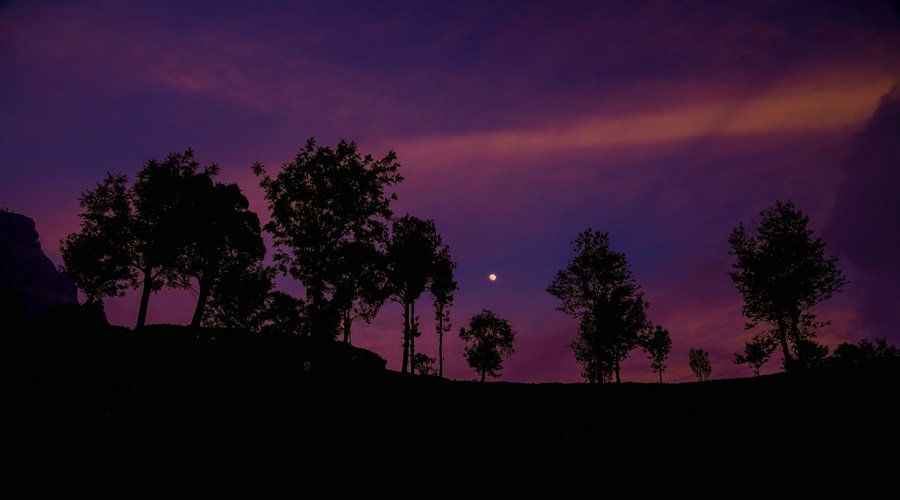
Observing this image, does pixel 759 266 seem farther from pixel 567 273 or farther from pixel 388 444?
pixel 388 444

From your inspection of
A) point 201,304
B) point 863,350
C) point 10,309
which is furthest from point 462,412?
point 863,350

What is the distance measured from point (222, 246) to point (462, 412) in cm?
3969

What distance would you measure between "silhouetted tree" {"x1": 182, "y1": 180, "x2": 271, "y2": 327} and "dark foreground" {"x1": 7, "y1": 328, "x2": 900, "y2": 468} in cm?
2218

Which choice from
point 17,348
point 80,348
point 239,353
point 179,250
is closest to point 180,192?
point 179,250

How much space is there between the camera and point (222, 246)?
47.2 meters

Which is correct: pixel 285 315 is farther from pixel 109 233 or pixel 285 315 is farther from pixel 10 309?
pixel 10 309

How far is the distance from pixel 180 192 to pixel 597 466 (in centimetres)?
4611

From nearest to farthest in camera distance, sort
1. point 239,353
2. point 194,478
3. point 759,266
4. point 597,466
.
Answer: point 194,478 < point 597,466 < point 239,353 < point 759,266

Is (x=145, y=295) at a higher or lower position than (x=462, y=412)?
higher

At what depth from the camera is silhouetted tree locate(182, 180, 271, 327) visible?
4372 cm

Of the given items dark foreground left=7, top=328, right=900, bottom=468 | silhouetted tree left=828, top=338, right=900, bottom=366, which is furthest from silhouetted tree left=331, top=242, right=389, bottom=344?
silhouetted tree left=828, top=338, right=900, bottom=366

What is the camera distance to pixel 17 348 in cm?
1606

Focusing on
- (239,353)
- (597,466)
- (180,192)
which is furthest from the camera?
(180,192)

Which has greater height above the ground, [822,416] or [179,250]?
[179,250]
